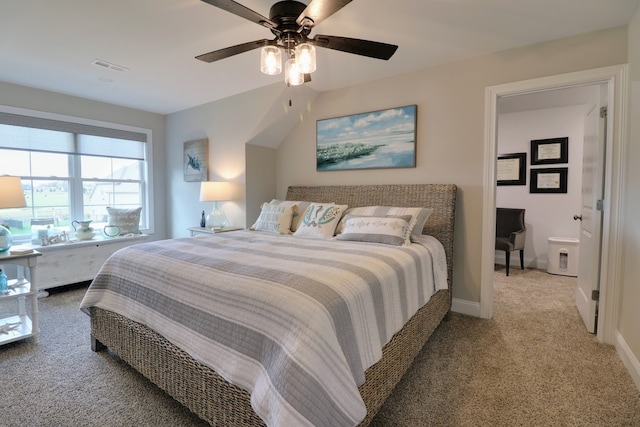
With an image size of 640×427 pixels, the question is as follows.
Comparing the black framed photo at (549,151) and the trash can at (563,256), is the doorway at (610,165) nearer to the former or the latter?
the trash can at (563,256)

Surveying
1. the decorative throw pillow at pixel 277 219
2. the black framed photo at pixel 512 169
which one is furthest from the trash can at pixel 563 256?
the decorative throw pillow at pixel 277 219

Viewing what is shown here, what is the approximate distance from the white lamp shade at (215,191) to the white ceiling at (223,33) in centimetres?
119

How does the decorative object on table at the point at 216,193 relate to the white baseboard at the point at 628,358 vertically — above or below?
above

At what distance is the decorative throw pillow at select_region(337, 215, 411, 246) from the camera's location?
238 centimetres

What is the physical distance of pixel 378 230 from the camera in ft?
8.00

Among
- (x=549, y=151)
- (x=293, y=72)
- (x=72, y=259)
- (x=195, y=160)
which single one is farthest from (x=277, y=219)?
(x=549, y=151)

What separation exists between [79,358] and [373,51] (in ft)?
9.44

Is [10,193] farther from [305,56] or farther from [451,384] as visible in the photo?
[451,384]

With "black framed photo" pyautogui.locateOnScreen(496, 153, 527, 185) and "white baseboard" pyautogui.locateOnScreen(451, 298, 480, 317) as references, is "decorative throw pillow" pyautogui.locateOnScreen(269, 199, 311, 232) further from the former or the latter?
"black framed photo" pyautogui.locateOnScreen(496, 153, 527, 185)

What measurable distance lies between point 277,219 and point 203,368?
6.15 feet

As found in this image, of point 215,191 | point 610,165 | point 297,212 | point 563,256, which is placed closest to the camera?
point 610,165

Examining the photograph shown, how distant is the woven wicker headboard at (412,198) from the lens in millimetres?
2826

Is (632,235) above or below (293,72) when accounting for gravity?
below

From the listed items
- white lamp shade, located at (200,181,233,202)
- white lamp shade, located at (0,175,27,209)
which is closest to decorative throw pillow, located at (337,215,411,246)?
white lamp shade, located at (200,181,233,202)
